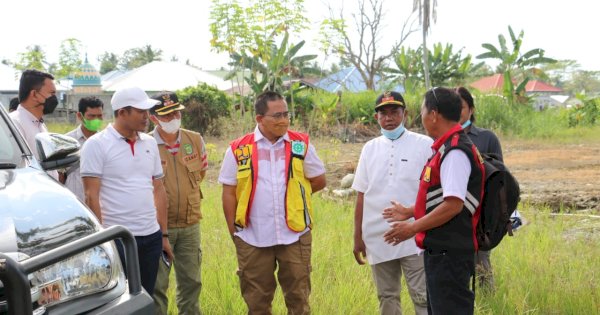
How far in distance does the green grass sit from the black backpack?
122 cm

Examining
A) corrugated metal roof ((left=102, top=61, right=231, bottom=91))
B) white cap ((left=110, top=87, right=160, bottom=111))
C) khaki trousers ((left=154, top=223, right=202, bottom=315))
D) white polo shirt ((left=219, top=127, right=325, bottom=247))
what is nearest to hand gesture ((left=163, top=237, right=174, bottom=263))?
khaki trousers ((left=154, top=223, right=202, bottom=315))

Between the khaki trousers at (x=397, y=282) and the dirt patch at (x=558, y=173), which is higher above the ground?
the khaki trousers at (x=397, y=282)

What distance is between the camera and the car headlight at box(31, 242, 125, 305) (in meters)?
2.61

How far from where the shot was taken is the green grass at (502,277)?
4984mm

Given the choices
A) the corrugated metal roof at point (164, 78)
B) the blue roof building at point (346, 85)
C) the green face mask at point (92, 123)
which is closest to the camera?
the green face mask at point (92, 123)

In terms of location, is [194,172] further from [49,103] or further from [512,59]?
[512,59]

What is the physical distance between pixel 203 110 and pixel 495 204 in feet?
76.4

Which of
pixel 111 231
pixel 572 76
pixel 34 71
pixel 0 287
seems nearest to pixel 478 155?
pixel 111 231

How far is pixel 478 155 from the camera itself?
12.5 feet

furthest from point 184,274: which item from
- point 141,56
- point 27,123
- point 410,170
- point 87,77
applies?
point 141,56

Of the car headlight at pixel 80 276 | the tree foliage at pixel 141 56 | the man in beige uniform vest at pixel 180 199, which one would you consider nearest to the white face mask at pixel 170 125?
the man in beige uniform vest at pixel 180 199

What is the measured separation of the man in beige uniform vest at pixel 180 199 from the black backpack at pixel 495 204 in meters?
2.31

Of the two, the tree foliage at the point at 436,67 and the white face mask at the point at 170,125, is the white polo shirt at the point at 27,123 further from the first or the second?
the tree foliage at the point at 436,67

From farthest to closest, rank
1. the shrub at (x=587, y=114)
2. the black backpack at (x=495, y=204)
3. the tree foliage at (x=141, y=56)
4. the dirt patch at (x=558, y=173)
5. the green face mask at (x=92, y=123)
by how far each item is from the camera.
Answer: the tree foliage at (x=141, y=56), the shrub at (x=587, y=114), the dirt patch at (x=558, y=173), the green face mask at (x=92, y=123), the black backpack at (x=495, y=204)
